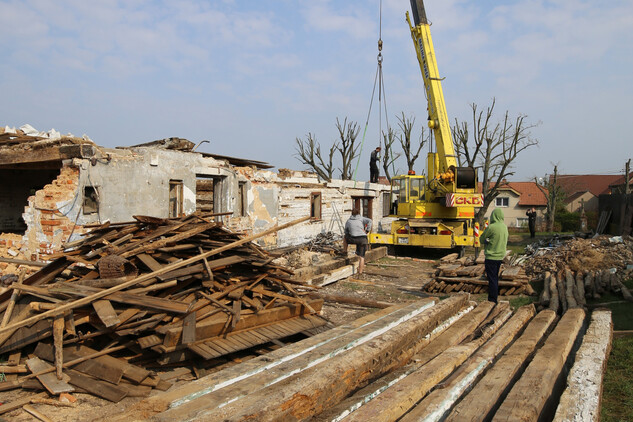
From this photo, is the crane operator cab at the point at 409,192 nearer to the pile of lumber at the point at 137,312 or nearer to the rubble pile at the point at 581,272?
the rubble pile at the point at 581,272

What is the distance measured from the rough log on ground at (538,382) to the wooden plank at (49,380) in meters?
3.64

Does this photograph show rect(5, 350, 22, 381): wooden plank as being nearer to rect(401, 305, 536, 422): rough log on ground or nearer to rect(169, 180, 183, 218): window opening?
rect(401, 305, 536, 422): rough log on ground

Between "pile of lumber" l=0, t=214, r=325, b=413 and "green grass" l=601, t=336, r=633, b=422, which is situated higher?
"pile of lumber" l=0, t=214, r=325, b=413

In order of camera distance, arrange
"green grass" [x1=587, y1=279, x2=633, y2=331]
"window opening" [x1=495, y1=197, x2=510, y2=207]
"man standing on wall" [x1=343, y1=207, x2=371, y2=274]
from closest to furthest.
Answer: "green grass" [x1=587, y1=279, x2=633, y2=331] < "man standing on wall" [x1=343, y1=207, x2=371, y2=274] < "window opening" [x1=495, y1=197, x2=510, y2=207]

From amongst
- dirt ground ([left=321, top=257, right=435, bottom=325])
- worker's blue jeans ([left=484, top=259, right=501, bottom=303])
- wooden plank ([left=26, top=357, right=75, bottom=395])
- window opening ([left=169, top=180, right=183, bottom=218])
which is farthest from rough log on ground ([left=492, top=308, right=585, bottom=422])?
window opening ([left=169, top=180, right=183, bottom=218])

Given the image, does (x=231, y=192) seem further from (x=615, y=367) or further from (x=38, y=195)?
(x=615, y=367)

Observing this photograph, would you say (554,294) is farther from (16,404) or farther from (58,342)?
(16,404)

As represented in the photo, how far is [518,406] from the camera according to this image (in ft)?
10.3

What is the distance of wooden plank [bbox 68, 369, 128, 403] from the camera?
4.09 meters

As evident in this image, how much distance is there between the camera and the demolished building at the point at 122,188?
A: 906 cm

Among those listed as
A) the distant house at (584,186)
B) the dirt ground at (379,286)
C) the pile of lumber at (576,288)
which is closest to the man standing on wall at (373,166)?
the dirt ground at (379,286)

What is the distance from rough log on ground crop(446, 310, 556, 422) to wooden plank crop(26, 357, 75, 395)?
3.36 m

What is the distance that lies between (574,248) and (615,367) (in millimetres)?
9229

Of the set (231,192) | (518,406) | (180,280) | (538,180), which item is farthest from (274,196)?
(538,180)
